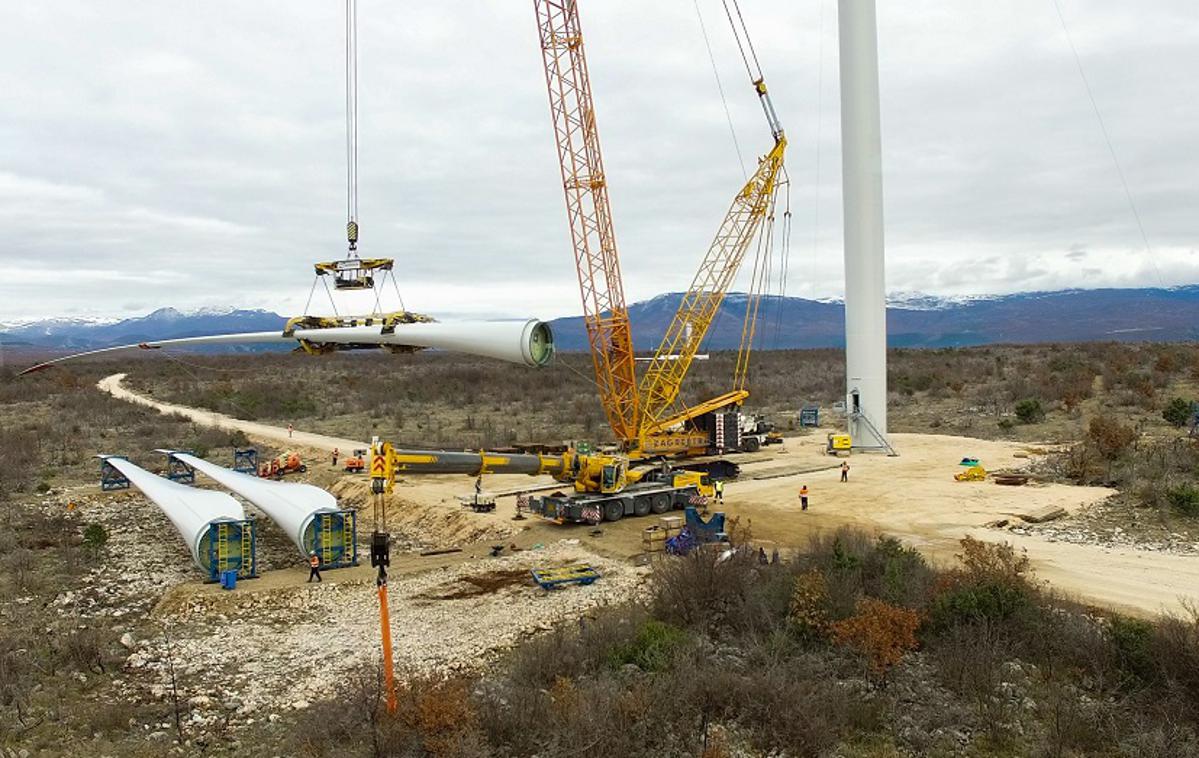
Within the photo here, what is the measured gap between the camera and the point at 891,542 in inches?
804

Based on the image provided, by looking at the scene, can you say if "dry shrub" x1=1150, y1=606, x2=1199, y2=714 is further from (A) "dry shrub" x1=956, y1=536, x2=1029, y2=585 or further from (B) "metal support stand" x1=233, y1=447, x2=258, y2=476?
(B) "metal support stand" x1=233, y1=447, x2=258, y2=476

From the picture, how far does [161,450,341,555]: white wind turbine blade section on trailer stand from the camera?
25555 mm

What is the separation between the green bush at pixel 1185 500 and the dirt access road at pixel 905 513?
2762 mm

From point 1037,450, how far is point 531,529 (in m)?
27.1

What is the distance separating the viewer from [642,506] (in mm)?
31016

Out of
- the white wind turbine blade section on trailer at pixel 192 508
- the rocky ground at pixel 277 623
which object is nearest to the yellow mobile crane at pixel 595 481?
the rocky ground at pixel 277 623

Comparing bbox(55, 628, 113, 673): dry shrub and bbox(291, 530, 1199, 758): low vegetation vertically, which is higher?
bbox(291, 530, 1199, 758): low vegetation

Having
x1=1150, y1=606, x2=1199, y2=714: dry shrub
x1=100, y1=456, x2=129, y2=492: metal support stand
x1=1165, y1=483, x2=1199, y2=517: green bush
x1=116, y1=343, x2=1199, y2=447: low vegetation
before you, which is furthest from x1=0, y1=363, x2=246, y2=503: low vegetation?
x1=1165, y1=483, x2=1199, y2=517: green bush

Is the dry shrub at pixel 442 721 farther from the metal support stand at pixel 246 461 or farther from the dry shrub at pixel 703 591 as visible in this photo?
the metal support stand at pixel 246 461

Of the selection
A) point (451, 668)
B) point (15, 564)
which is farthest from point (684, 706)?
point (15, 564)

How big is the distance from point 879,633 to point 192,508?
21.8 m

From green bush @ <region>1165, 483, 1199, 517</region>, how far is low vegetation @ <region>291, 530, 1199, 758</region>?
12136 mm

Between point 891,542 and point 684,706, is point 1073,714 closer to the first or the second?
point 684,706

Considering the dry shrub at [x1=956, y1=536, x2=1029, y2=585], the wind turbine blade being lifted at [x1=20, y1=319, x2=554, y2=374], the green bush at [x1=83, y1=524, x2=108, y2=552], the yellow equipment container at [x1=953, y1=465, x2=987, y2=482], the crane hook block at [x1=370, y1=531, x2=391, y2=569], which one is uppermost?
the wind turbine blade being lifted at [x1=20, y1=319, x2=554, y2=374]
